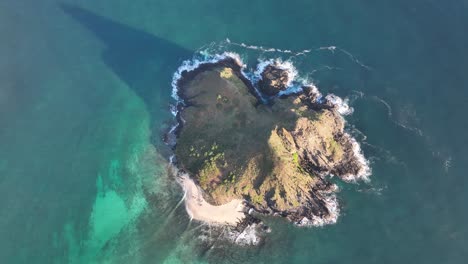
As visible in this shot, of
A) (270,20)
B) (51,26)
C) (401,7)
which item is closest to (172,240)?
(270,20)

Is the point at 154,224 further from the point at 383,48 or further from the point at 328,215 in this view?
the point at 383,48

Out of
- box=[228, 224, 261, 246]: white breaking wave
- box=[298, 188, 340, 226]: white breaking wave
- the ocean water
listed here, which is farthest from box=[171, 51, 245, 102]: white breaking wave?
box=[228, 224, 261, 246]: white breaking wave

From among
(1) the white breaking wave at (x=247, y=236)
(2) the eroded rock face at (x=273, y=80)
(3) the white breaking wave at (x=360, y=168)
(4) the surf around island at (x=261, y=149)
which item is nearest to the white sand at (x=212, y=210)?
(4) the surf around island at (x=261, y=149)

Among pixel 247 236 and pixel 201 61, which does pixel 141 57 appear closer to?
pixel 201 61

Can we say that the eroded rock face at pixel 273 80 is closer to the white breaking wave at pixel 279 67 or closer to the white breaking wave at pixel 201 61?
the white breaking wave at pixel 279 67

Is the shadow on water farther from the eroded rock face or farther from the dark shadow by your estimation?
the eroded rock face

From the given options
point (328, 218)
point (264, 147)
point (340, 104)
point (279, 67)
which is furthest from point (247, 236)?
point (279, 67)

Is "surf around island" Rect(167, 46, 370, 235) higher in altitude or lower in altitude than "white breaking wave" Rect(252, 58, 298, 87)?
lower
